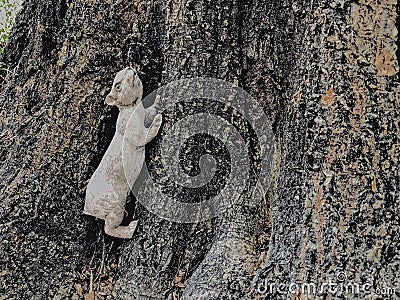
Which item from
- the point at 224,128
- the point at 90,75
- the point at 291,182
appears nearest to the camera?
the point at 291,182

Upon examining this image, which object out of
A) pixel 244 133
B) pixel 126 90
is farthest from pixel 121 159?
pixel 244 133

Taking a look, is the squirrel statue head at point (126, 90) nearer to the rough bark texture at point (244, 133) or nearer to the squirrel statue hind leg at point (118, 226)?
the rough bark texture at point (244, 133)

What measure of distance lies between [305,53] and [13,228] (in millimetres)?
1437

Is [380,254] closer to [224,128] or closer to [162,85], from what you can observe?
[224,128]

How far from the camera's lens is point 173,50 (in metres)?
2.75

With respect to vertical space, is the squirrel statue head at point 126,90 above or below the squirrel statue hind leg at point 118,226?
above

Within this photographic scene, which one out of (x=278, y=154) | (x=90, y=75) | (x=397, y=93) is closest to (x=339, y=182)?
(x=397, y=93)

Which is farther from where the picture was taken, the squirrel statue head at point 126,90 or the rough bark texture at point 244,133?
the squirrel statue head at point 126,90

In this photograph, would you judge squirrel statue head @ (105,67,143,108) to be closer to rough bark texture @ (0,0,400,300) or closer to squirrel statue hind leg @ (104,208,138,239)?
rough bark texture @ (0,0,400,300)

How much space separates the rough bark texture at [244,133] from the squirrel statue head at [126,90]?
4.1 inches

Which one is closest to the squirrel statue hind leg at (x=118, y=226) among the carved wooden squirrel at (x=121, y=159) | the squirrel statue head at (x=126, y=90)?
the carved wooden squirrel at (x=121, y=159)

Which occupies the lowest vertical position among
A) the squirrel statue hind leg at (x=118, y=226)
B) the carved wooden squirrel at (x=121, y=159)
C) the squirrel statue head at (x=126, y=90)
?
the squirrel statue hind leg at (x=118, y=226)

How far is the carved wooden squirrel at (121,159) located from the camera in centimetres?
272

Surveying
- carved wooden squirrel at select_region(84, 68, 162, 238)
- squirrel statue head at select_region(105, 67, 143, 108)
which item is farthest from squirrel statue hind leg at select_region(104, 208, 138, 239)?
squirrel statue head at select_region(105, 67, 143, 108)
